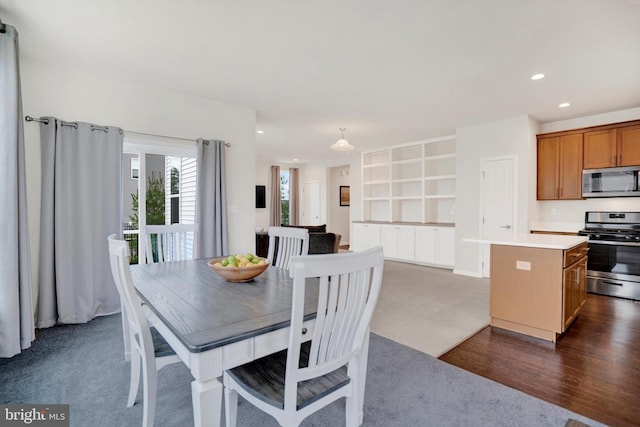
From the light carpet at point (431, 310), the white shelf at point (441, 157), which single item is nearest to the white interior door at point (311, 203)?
the white shelf at point (441, 157)

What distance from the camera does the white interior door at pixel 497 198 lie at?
16.0 ft

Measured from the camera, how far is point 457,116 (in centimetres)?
478

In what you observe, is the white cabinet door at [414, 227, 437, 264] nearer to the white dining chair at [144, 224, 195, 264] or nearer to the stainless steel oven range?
the stainless steel oven range

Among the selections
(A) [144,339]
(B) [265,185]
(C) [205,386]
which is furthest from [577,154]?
(B) [265,185]

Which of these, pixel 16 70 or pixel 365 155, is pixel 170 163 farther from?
pixel 365 155

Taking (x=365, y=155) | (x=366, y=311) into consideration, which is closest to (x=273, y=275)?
(x=366, y=311)

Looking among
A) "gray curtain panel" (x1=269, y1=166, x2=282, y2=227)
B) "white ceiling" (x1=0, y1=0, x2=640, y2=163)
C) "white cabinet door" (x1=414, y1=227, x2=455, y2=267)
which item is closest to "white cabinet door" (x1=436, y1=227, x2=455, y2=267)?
"white cabinet door" (x1=414, y1=227, x2=455, y2=267)

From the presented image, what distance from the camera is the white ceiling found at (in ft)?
7.30

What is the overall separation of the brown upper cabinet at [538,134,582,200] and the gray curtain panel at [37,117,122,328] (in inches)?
239

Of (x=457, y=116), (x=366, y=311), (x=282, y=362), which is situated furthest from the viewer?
(x=457, y=116)

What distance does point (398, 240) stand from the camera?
21.8 ft

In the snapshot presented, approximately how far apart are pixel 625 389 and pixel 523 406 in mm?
838

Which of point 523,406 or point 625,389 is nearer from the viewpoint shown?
point 523,406

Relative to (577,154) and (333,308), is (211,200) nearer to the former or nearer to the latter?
(333,308)
